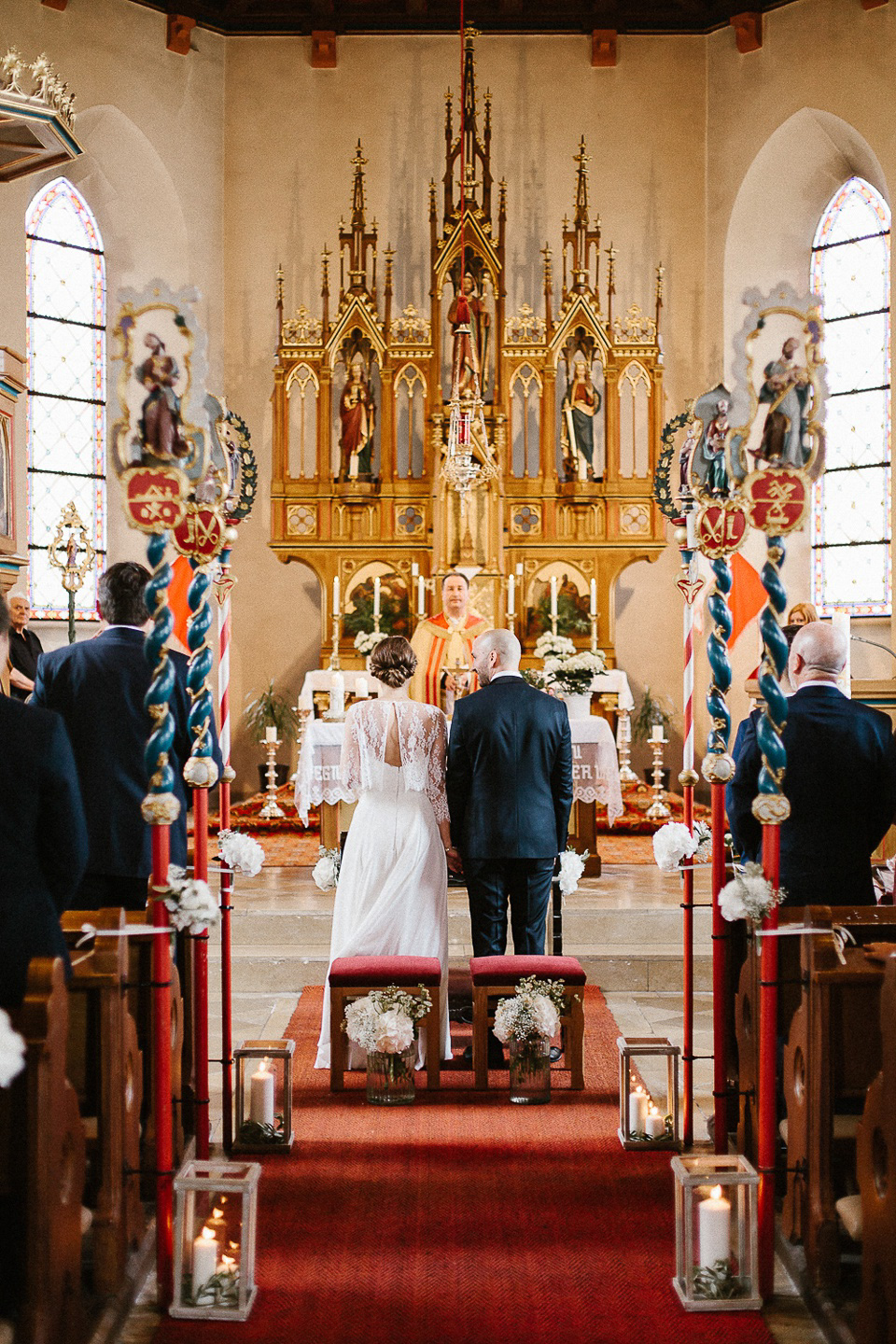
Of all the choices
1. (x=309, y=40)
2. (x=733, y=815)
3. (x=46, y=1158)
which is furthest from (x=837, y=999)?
(x=309, y=40)

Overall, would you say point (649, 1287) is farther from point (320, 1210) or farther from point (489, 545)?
point (489, 545)

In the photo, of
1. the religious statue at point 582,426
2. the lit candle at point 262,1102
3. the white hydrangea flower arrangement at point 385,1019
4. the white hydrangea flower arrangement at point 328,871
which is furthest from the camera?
the religious statue at point 582,426

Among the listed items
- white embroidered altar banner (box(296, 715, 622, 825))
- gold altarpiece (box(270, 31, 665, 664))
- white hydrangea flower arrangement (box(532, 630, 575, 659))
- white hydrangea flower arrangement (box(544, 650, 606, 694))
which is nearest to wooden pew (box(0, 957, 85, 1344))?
white embroidered altar banner (box(296, 715, 622, 825))

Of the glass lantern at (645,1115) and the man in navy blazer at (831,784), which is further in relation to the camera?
the glass lantern at (645,1115)

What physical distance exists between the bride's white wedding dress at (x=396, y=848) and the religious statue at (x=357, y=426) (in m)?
6.62

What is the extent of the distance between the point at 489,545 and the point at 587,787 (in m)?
3.82

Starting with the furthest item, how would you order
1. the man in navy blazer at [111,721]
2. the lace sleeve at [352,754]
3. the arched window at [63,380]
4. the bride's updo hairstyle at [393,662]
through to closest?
the arched window at [63,380] → the lace sleeve at [352,754] → the bride's updo hairstyle at [393,662] → the man in navy blazer at [111,721]

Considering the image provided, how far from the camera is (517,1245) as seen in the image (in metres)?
3.75

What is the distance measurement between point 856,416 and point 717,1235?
10.1 metres

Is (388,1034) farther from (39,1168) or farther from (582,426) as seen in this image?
(582,426)

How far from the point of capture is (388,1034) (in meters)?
4.73

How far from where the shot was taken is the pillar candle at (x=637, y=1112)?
4.55 metres

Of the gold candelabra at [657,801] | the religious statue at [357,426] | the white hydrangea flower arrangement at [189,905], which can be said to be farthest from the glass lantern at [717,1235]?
the religious statue at [357,426]

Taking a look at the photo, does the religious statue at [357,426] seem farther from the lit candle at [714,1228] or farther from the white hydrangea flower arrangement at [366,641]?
the lit candle at [714,1228]
